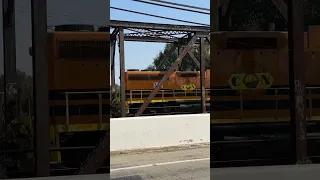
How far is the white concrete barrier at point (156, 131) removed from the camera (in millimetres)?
7473

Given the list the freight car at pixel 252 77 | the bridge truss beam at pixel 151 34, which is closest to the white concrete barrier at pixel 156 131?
the bridge truss beam at pixel 151 34

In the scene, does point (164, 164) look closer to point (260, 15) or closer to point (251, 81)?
point (251, 81)

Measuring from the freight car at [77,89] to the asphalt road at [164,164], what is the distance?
2.31 metres

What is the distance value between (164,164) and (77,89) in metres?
3.65

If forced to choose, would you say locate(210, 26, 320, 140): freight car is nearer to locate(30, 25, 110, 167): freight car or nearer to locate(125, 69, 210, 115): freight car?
locate(30, 25, 110, 167): freight car

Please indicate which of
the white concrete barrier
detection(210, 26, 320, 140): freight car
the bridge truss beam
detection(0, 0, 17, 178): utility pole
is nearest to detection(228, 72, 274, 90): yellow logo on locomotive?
detection(210, 26, 320, 140): freight car

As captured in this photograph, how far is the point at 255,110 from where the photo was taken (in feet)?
11.5

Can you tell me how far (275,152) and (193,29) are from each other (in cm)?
694

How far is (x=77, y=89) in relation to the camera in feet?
10.2

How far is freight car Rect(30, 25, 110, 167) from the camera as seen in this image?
3062mm

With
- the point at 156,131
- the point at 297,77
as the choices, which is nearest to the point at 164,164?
the point at 156,131

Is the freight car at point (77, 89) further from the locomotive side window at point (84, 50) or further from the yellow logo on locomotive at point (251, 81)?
the yellow logo on locomotive at point (251, 81)

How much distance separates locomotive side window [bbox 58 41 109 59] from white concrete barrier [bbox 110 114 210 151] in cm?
430

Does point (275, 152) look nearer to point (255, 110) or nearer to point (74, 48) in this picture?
point (255, 110)
